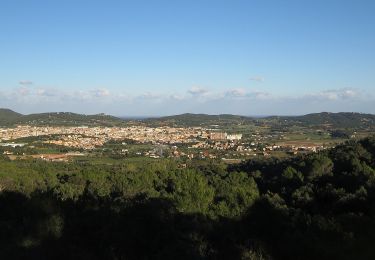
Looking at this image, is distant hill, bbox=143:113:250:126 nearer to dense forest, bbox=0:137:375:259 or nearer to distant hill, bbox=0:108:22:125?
distant hill, bbox=0:108:22:125

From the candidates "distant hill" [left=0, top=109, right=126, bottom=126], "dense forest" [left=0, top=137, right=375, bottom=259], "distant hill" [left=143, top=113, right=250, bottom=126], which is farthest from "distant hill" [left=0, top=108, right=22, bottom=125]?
"dense forest" [left=0, top=137, right=375, bottom=259]

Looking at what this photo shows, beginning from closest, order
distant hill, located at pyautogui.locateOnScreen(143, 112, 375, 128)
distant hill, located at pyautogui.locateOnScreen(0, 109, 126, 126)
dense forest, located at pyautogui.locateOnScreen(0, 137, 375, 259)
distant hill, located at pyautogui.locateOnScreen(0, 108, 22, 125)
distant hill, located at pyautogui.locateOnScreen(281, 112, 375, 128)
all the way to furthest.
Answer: dense forest, located at pyautogui.locateOnScreen(0, 137, 375, 259) < distant hill, located at pyautogui.locateOnScreen(281, 112, 375, 128) < distant hill, located at pyautogui.locateOnScreen(143, 112, 375, 128) < distant hill, located at pyautogui.locateOnScreen(0, 108, 22, 125) < distant hill, located at pyautogui.locateOnScreen(0, 109, 126, 126)

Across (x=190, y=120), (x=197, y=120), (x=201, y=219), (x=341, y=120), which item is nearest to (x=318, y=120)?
(x=341, y=120)

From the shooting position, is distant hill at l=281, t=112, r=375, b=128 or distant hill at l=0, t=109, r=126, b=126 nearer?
distant hill at l=281, t=112, r=375, b=128

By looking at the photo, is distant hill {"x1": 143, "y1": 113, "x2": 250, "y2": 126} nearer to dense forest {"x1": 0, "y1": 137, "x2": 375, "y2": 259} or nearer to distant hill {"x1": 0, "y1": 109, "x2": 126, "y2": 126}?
distant hill {"x1": 0, "y1": 109, "x2": 126, "y2": 126}

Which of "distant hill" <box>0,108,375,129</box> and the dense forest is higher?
"distant hill" <box>0,108,375,129</box>

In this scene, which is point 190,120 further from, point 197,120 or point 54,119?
point 54,119

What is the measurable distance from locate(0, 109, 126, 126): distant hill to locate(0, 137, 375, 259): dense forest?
277 feet

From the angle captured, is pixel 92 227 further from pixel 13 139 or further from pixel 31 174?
pixel 13 139

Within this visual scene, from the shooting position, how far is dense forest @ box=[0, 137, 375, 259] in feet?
34.6

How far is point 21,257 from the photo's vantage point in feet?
32.9

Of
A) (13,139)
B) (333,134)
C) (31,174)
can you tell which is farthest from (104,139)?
(31,174)

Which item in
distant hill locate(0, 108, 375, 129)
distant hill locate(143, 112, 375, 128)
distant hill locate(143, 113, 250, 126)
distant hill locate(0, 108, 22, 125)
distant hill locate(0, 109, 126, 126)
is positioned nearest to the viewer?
distant hill locate(143, 112, 375, 128)

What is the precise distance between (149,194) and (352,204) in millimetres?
8476
